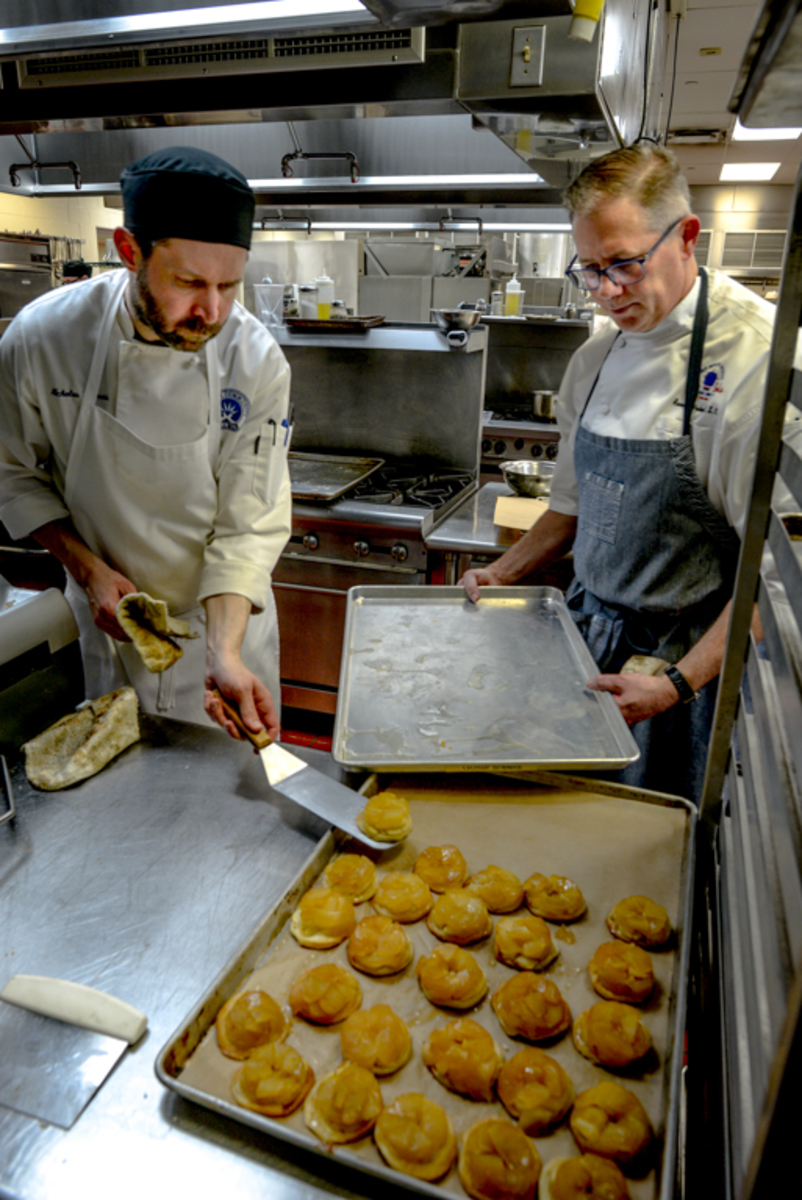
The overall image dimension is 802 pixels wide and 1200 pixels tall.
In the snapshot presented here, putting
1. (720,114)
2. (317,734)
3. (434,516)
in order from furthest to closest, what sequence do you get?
(720,114)
(317,734)
(434,516)

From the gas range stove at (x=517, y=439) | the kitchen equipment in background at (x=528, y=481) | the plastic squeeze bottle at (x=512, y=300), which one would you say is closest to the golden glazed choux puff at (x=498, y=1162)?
the kitchen equipment in background at (x=528, y=481)

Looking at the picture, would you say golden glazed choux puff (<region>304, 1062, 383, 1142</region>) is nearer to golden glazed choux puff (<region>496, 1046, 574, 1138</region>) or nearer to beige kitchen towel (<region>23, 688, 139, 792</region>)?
golden glazed choux puff (<region>496, 1046, 574, 1138</region>)

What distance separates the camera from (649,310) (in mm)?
1828

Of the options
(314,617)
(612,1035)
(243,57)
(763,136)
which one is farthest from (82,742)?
(763,136)

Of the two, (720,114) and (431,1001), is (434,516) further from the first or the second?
(720,114)

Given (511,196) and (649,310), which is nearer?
(649,310)

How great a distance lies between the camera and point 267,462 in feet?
6.54

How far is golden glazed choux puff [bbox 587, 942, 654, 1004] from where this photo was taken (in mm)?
962

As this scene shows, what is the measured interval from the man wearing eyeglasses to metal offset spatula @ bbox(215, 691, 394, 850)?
0.67 meters

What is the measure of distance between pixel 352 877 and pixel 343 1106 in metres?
0.34

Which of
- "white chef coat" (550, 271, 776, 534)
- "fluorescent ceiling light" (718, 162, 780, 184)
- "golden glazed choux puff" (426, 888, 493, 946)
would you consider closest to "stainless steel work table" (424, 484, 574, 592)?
"white chef coat" (550, 271, 776, 534)

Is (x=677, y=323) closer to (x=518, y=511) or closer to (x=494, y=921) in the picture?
(x=518, y=511)

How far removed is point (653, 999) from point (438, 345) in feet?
9.99

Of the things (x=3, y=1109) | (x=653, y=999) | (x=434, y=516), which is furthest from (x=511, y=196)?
(x=3, y=1109)
